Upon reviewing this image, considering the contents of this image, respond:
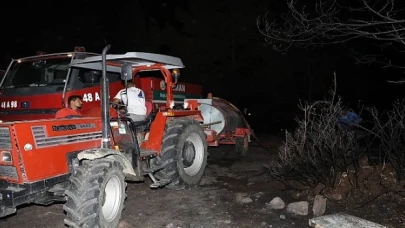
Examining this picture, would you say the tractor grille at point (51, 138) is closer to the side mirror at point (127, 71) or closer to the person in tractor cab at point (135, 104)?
the side mirror at point (127, 71)

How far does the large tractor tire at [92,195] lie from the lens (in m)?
3.95

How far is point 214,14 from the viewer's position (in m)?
30.8

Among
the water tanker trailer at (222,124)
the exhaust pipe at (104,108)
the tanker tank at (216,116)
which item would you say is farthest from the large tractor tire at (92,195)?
the tanker tank at (216,116)

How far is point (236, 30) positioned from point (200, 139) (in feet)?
83.0

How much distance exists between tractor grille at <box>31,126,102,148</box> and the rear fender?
0.30 metres

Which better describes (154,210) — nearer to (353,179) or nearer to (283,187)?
(283,187)

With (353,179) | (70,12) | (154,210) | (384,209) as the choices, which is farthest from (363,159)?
(70,12)

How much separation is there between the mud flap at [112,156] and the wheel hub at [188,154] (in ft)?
4.84

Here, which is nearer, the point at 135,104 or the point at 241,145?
the point at 135,104

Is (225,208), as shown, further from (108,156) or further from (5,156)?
(5,156)

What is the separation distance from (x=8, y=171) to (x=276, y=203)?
386 cm

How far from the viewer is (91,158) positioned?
4.18m

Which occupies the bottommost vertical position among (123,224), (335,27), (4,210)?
(123,224)

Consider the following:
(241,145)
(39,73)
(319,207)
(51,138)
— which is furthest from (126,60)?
(241,145)
